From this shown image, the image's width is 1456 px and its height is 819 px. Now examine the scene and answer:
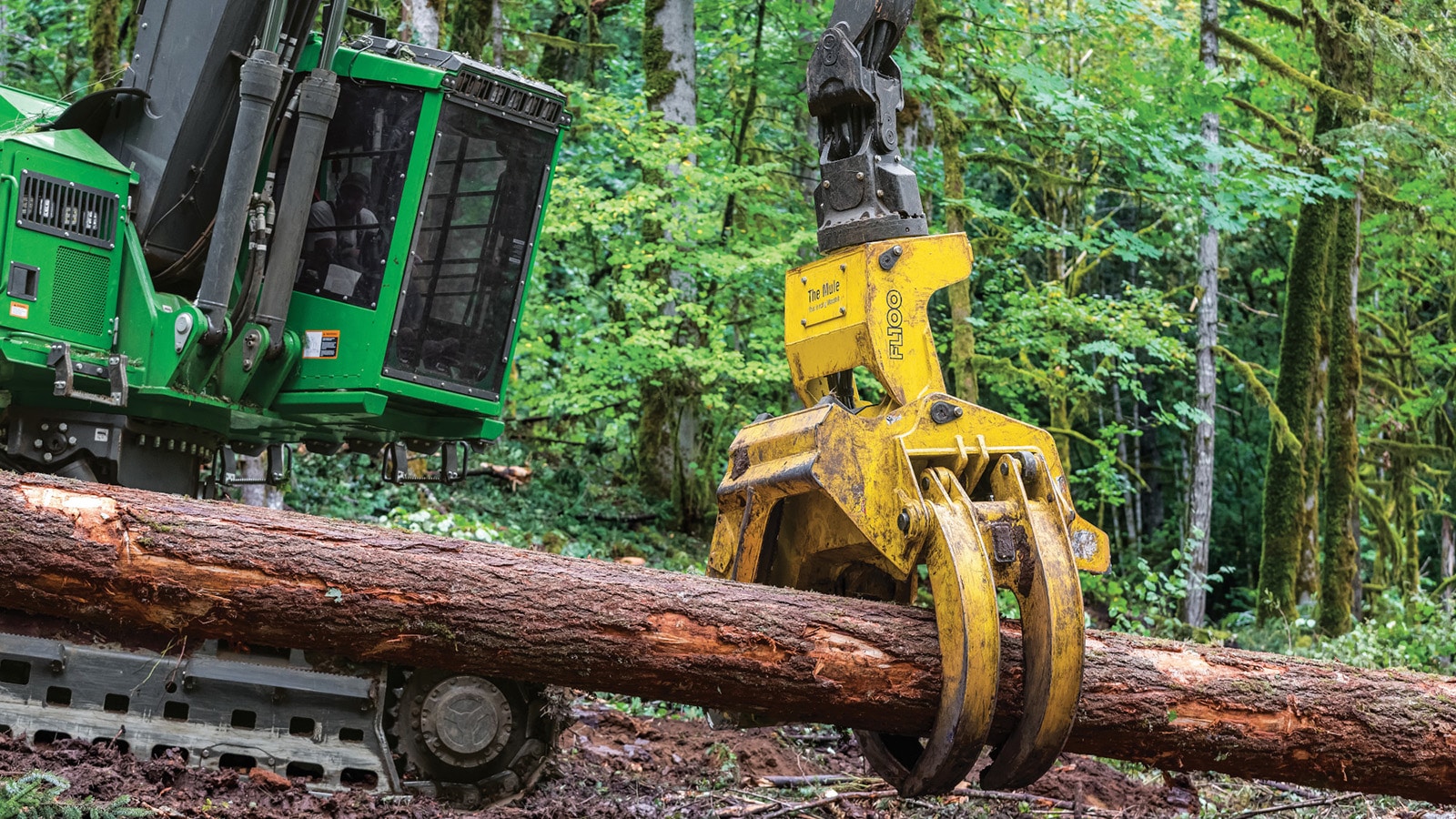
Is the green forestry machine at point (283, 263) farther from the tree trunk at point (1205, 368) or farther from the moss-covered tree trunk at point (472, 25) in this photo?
the tree trunk at point (1205, 368)

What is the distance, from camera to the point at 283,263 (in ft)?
20.4

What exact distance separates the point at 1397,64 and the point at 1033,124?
4.15m

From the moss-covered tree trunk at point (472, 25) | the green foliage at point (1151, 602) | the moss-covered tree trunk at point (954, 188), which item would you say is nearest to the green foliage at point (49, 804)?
the green foliage at point (1151, 602)

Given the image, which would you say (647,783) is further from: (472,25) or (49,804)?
(472,25)

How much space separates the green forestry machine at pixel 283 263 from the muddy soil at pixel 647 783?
32cm

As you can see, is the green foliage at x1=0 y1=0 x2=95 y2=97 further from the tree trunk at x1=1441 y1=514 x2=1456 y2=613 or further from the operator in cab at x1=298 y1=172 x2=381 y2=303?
the tree trunk at x1=1441 y1=514 x2=1456 y2=613

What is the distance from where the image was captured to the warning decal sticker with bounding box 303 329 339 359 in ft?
20.9

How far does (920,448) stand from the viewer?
420cm

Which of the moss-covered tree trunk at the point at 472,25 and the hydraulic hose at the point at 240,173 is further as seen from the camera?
the moss-covered tree trunk at the point at 472,25

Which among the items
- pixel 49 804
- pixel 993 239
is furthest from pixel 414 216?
pixel 993 239

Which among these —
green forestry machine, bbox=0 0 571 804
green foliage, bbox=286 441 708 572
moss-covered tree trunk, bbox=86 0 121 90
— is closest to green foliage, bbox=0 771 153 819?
green forestry machine, bbox=0 0 571 804

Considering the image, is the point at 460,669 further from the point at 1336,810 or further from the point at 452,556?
the point at 1336,810

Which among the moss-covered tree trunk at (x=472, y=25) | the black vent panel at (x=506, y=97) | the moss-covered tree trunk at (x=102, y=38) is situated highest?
the moss-covered tree trunk at (x=472, y=25)

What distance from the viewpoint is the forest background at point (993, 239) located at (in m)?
11.4
